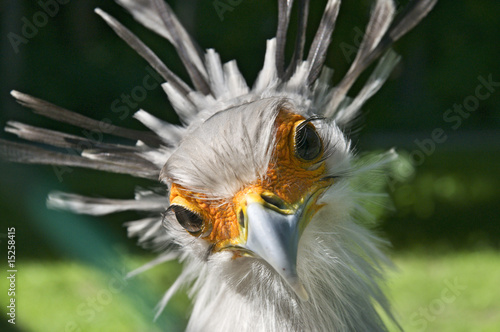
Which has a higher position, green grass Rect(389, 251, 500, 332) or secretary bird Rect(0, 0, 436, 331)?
secretary bird Rect(0, 0, 436, 331)

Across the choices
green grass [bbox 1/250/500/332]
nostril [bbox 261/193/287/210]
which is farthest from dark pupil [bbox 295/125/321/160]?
green grass [bbox 1/250/500/332]

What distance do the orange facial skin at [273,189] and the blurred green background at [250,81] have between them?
392 mm

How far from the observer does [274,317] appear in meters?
1.27

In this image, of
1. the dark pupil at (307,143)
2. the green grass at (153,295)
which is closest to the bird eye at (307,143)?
the dark pupil at (307,143)

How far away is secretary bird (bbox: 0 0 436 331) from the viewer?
3.84 ft

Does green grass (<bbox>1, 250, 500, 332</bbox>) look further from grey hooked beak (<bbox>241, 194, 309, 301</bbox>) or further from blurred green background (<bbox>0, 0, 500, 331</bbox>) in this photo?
grey hooked beak (<bbox>241, 194, 309, 301</bbox>)

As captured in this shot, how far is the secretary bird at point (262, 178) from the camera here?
1.17 m

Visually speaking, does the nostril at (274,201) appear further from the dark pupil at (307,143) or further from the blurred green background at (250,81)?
the blurred green background at (250,81)

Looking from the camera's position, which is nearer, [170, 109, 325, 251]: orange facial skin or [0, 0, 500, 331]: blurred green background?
[170, 109, 325, 251]: orange facial skin

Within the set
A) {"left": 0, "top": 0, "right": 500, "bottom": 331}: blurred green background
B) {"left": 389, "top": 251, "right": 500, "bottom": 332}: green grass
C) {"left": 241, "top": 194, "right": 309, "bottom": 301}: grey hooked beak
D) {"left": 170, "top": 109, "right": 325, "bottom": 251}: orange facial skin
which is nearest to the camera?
{"left": 241, "top": 194, "right": 309, "bottom": 301}: grey hooked beak

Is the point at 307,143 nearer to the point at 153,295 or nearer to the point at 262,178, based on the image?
the point at 262,178

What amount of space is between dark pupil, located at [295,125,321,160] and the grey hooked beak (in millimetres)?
145

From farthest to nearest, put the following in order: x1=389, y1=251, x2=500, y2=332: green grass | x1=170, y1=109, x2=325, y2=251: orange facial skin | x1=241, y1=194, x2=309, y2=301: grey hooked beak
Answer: x1=389, y1=251, x2=500, y2=332: green grass → x1=170, y1=109, x2=325, y2=251: orange facial skin → x1=241, y1=194, x2=309, y2=301: grey hooked beak

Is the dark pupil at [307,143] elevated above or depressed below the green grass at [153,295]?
above
